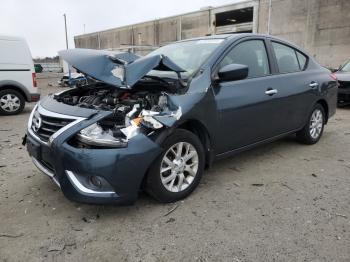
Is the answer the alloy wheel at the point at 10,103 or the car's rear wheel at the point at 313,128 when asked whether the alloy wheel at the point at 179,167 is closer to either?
the car's rear wheel at the point at 313,128

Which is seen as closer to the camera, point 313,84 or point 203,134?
point 203,134

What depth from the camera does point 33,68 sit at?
29.8 ft

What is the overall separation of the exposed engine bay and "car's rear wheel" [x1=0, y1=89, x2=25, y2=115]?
6.03 m

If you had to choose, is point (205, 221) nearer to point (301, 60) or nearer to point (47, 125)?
point (47, 125)

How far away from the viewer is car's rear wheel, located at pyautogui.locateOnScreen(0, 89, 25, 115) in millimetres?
8914

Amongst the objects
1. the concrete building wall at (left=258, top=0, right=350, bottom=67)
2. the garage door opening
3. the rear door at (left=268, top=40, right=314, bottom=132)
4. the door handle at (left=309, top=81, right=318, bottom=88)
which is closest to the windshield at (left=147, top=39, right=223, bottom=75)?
the rear door at (left=268, top=40, right=314, bottom=132)

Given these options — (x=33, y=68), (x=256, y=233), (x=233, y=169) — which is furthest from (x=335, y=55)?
(x=256, y=233)

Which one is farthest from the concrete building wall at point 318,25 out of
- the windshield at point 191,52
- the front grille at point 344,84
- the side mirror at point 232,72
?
the side mirror at point 232,72

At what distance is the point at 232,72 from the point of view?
11.5ft

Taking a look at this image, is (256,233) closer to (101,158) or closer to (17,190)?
(101,158)

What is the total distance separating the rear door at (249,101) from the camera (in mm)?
3695

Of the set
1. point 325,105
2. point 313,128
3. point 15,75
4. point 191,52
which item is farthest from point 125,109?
point 15,75

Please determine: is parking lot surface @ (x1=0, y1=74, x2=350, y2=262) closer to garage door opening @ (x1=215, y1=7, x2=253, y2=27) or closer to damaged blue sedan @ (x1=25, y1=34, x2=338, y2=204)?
damaged blue sedan @ (x1=25, y1=34, x2=338, y2=204)

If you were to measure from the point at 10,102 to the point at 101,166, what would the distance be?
7.35 m
